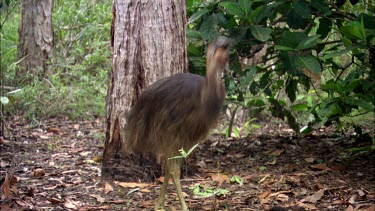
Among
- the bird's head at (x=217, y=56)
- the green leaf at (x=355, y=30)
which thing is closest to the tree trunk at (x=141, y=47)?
the bird's head at (x=217, y=56)

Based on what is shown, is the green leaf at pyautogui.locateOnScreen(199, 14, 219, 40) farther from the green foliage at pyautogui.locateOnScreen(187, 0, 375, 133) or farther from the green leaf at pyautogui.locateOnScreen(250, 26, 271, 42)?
the green leaf at pyautogui.locateOnScreen(250, 26, 271, 42)

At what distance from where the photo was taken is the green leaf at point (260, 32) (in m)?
4.46

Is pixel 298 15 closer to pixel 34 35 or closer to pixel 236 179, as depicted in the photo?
pixel 236 179

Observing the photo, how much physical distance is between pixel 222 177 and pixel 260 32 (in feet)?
4.25

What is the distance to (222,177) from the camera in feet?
16.4

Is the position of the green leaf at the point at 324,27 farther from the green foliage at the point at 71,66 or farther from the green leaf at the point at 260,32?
the green foliage at the point at 71,66

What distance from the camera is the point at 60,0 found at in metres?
8.21

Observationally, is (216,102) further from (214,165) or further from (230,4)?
(214,165)

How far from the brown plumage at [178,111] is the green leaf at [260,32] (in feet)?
2.47

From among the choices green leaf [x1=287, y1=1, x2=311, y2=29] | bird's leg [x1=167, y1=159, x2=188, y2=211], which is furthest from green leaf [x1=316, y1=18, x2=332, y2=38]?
bird's leg [x1=167, y1=159, x2=188, y2=211]

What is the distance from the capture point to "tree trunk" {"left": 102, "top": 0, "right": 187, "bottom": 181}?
4633 millimetres

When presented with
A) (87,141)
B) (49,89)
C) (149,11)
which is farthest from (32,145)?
(149,11)

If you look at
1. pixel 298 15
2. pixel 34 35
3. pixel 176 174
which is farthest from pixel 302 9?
pixel 34 35

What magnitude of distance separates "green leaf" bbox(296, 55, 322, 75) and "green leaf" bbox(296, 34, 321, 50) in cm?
8
